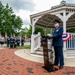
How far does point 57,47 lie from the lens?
6379 mm

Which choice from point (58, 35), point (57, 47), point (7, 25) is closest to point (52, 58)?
point (57, 47)

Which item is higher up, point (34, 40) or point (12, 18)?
point (12, 18)

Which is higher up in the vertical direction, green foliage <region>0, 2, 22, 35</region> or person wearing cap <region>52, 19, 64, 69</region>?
green foliage <region>0, 2, 22, 35</region>

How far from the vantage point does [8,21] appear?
170ft

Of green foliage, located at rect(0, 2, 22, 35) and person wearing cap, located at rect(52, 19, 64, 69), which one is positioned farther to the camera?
green foliage, located at rect(0, 2, 22, 35)

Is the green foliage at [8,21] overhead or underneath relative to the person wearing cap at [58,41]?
overhead

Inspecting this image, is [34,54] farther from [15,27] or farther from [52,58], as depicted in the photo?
[15,27]

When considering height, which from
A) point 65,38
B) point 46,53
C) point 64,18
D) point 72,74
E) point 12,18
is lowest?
point 72,74

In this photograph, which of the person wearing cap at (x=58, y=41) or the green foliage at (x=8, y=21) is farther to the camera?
the green foliage at (x=8, y=21)

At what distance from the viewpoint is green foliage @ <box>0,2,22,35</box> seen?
172ft

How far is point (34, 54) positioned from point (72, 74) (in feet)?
16.5

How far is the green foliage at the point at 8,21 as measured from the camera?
52500mm

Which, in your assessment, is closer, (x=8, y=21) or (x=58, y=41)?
(x=58, y=41)

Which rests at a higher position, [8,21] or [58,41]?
[8,21]
